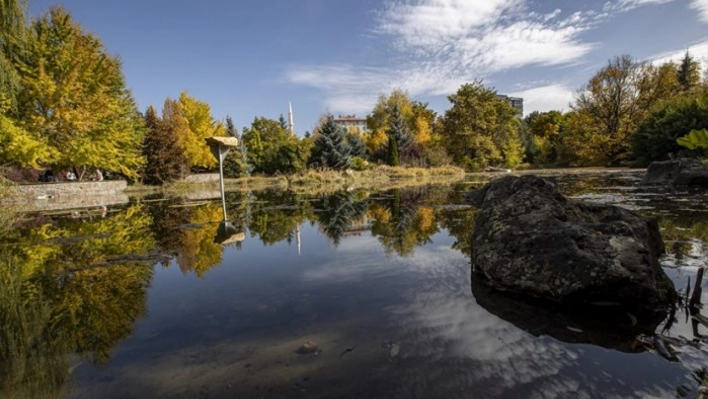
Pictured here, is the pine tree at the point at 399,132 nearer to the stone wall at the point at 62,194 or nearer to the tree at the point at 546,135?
the tree at the point at 546,135

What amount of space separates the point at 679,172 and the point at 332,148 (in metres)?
22.3

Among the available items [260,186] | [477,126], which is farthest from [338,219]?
[477,126]

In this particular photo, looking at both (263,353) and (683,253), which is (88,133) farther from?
(683,253)

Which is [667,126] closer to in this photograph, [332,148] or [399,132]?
[399,132]

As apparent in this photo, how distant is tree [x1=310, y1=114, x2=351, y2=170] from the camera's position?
2973 cm

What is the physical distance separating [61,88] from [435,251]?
23007 millimetres

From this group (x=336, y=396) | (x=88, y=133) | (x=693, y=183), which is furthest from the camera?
(x=88, y=133)

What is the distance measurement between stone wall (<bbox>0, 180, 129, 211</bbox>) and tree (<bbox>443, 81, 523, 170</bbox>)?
29587 mm

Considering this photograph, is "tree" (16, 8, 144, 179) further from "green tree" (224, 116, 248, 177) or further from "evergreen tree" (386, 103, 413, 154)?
"evergreen tree" (386, 103, 413, 154)

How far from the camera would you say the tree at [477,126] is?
3497 centimetres

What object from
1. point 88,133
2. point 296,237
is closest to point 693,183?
point 296,237

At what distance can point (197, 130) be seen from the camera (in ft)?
116

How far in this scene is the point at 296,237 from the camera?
615cm

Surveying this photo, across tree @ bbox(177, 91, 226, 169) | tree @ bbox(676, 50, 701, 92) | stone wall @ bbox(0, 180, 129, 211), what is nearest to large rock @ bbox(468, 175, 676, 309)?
stone wall @ bbox(0, 180, 129, 211)
